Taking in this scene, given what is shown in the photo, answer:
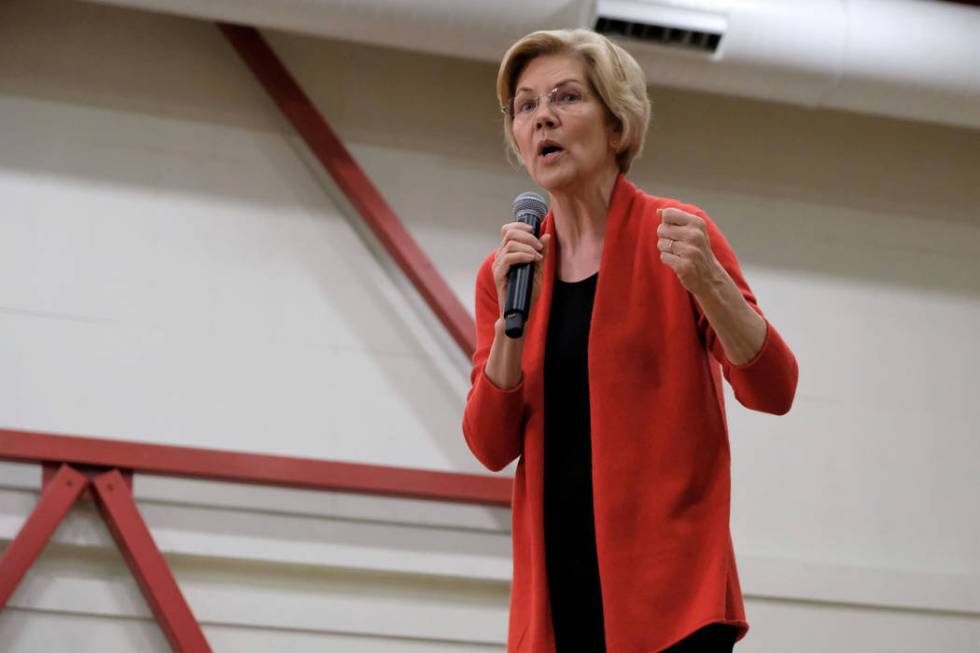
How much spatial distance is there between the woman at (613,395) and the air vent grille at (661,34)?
6.29 ft

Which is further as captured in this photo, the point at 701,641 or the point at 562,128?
the point at 562,128

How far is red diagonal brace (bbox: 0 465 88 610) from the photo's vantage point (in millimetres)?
3098

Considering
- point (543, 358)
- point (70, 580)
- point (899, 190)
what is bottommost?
point (543, 358)

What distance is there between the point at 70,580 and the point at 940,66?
2975mm

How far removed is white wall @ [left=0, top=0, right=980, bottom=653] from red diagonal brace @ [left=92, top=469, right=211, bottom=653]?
0.33 feet

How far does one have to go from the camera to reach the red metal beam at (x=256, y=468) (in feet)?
10.6

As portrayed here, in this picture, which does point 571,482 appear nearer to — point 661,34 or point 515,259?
point 515,259

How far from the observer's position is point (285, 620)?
3314mm

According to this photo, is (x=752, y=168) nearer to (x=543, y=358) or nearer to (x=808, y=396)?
(x=808, y=396)

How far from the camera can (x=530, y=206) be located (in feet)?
5.18

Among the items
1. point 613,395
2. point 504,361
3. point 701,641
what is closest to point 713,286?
point 613,395

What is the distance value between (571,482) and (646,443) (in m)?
0.10

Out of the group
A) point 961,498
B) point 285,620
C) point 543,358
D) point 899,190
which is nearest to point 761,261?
point 899,190

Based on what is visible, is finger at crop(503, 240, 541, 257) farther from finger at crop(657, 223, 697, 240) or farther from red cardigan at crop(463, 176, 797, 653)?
finger at crop(657, 223, 697, 240)
